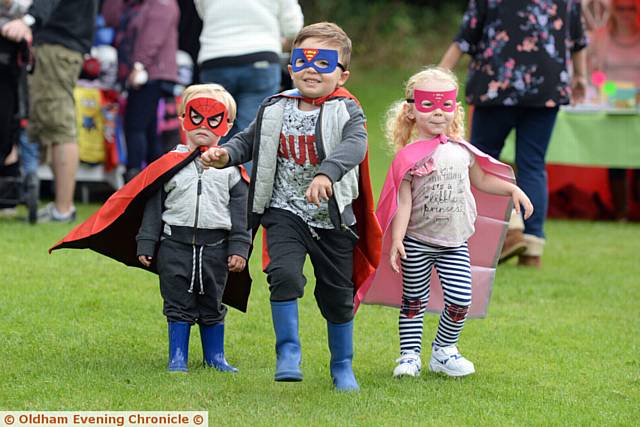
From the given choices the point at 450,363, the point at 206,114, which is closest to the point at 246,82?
the point at 206,114

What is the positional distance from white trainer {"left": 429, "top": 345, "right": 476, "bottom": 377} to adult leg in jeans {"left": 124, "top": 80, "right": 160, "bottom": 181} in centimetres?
567

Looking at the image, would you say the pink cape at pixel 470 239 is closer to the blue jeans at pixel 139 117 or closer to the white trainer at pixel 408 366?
the white trainer at pixel 408 366

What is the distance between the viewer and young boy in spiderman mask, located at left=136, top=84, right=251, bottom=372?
197 inches

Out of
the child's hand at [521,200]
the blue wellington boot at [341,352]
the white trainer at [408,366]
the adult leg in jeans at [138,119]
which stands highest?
the child's hand at [521,200]

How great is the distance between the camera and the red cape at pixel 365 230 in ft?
15.6

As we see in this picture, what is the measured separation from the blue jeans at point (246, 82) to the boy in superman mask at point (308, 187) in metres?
3.38

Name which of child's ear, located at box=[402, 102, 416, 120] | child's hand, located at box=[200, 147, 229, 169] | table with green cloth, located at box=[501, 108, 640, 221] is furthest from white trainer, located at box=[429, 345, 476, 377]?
table with green cloth, located at box=[501, 108, 640, 221]

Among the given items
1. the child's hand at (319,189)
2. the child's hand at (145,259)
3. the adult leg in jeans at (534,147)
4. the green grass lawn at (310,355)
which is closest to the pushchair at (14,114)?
the green grass lawn at (310,355)

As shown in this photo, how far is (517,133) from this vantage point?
7992 millimetres

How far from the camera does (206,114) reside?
509cm

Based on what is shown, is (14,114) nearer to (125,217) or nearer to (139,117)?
(139,117)

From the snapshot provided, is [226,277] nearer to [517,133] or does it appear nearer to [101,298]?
[101,298]

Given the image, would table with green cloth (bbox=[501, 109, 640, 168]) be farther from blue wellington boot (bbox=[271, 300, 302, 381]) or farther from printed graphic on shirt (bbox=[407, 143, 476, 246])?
blue wellington boot (bbox=[271, 300, 302, 381])

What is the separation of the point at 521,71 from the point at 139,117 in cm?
390
